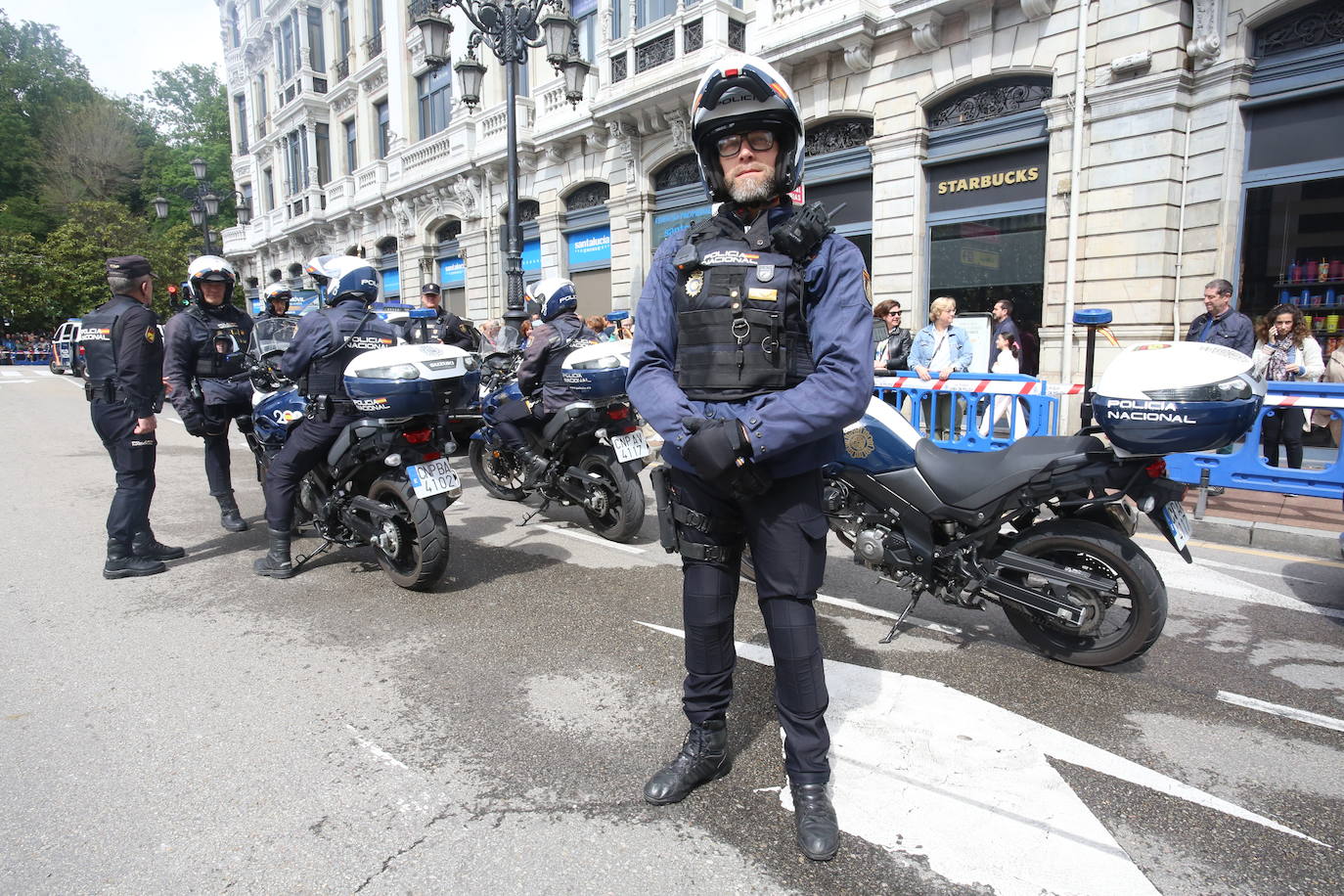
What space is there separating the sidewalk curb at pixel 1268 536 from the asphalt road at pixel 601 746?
0.68 metres

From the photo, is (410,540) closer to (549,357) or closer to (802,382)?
(549,357)

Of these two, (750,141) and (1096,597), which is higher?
(750,141)

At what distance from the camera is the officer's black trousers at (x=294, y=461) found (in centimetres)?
477

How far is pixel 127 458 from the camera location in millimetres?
5012

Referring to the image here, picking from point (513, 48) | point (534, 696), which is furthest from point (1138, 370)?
point (513, 48)

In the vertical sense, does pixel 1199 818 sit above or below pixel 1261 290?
below

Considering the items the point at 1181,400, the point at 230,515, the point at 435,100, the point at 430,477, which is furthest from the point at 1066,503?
the point at 435,100

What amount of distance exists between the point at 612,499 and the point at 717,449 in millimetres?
3715

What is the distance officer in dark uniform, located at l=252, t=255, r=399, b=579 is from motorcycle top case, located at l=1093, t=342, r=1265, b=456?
3.85 metres

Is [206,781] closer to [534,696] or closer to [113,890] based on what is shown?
[113,890]

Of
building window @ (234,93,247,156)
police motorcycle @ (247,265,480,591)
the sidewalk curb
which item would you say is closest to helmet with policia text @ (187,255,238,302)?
police motorcycle @ (247,265,480,591)

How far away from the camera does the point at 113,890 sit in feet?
6.79

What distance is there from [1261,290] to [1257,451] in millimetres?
4841

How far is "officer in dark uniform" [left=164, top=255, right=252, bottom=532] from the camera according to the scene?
19.3 ft
